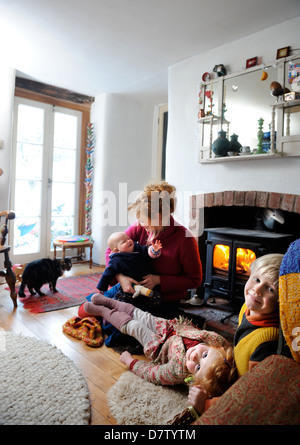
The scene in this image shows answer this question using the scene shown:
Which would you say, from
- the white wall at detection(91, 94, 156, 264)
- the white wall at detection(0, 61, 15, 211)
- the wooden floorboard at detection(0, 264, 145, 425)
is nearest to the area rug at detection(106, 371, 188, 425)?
the wooden floorboard at detection(0, 264, 145, 425)

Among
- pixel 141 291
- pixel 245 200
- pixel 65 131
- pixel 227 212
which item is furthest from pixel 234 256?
pixel 65 131

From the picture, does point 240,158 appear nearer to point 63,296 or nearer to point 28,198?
point 63,296

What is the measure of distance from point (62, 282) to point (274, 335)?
2.81 meters

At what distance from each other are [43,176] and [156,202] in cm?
268

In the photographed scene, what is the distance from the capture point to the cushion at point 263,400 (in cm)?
76

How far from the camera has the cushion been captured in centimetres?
76

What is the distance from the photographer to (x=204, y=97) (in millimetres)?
2971

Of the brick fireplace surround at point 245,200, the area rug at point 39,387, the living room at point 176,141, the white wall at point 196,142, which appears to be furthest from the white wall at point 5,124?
the brick fireplace surround at point 245,200

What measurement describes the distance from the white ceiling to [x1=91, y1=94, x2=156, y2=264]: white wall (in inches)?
26.8

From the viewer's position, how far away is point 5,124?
138 inches

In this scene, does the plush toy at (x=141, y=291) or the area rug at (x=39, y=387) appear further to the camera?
the plush toy at (x=141, y=291)

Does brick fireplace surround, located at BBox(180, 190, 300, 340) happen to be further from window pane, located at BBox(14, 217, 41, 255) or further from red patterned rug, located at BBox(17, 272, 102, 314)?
window pane, located at BBox(14, 217, 41, 255)

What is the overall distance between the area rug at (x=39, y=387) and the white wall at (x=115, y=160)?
2.54m

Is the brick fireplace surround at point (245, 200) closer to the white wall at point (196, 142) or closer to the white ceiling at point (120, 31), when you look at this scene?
the white wall at point (196, 142)
